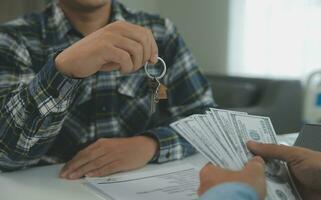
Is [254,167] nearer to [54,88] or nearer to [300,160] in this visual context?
[300,160]

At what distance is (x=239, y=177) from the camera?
2.12ft

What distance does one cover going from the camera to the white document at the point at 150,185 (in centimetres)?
83

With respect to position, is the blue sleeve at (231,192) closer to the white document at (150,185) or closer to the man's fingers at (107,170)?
the white document at (150,185)

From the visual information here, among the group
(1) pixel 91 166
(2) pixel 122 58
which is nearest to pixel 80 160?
(1) pixel 91 166

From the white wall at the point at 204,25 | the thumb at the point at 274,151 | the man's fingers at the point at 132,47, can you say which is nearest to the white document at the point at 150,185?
the thumb at the point at 274,151

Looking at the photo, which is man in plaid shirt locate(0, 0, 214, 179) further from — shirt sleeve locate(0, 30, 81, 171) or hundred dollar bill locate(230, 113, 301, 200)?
hundred dollar bill locate(230, 113, 301, 200)

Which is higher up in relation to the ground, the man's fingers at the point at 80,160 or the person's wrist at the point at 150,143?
the man's fingers at the point at 80,160

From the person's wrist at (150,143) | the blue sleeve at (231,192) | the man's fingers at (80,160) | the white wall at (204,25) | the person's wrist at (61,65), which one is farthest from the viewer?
the white wall at (204,25)

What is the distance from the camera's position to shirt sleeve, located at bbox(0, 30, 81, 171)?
2.94 ft

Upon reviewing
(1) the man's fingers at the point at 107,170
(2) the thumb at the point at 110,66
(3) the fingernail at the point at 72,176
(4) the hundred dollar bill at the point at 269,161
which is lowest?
(1) the man's fingers at the point at 107,170

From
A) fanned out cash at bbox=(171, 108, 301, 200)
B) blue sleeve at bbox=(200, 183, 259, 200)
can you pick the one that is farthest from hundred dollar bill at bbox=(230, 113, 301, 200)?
blue sleeve at bbox=(200, 183, 259, 200)

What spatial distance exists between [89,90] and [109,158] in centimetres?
32

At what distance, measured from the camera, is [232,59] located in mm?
3756

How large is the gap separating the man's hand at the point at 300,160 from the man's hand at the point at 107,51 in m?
0.27
